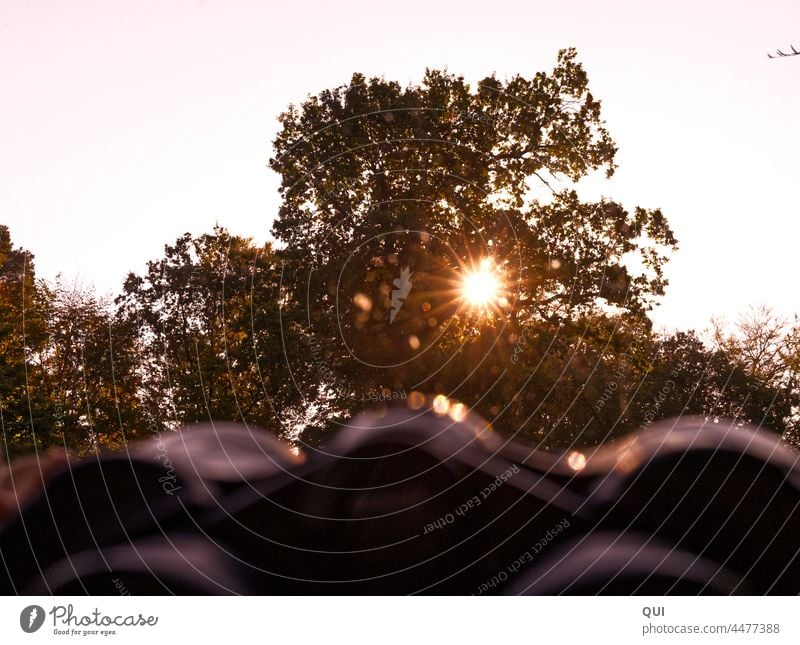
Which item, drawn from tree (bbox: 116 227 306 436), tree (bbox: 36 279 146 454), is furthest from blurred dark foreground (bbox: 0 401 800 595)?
tree (bbox: 36 279 146 454)

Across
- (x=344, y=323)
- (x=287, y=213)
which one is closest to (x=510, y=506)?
(x=344, y=323)

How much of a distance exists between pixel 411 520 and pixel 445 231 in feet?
65.5

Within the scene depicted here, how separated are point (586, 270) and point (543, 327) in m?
2.90

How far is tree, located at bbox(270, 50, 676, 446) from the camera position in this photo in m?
28.9
